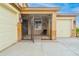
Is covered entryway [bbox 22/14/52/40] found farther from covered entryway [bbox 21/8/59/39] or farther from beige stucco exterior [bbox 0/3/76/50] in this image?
beige stucco exterior [bbox 0/3/76/50]

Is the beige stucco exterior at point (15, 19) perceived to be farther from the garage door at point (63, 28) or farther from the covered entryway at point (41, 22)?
the garage door at point (63, 28)

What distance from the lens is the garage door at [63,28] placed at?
86.0 ft

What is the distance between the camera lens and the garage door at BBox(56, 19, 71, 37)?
26.2 meters

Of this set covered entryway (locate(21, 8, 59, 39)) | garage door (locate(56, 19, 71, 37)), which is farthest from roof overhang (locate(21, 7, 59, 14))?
garage door (locate(56, 19, 71, 37))

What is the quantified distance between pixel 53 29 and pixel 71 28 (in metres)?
6.47

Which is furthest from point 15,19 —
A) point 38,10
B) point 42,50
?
point 42,50

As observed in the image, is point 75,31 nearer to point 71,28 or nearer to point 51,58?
point 71,28

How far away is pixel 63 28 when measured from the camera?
26359mm

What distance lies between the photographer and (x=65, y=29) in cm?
2636

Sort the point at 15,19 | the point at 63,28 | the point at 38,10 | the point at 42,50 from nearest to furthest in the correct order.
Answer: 1. the point at 42,50
2. the point at 15,19
3. the point at 38,10
4. the point at 63,28

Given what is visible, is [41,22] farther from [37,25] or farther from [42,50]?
[42,50]

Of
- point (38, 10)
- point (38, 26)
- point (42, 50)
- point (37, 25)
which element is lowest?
point (42, 50)

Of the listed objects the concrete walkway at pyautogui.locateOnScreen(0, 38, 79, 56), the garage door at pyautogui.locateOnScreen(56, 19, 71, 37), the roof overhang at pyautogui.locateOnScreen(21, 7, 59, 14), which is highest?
the roof overhang at pyautogui.locateOnScreen(21, 7, 59, 14)

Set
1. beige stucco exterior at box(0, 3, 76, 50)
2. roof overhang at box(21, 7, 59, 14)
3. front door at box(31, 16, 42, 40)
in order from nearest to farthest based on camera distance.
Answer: beige stucco exterior at box(0, 3, 76, 50) → roof overhang at box(21, 7, 59, 14) → front door at box(31, 16, 42, 40)
